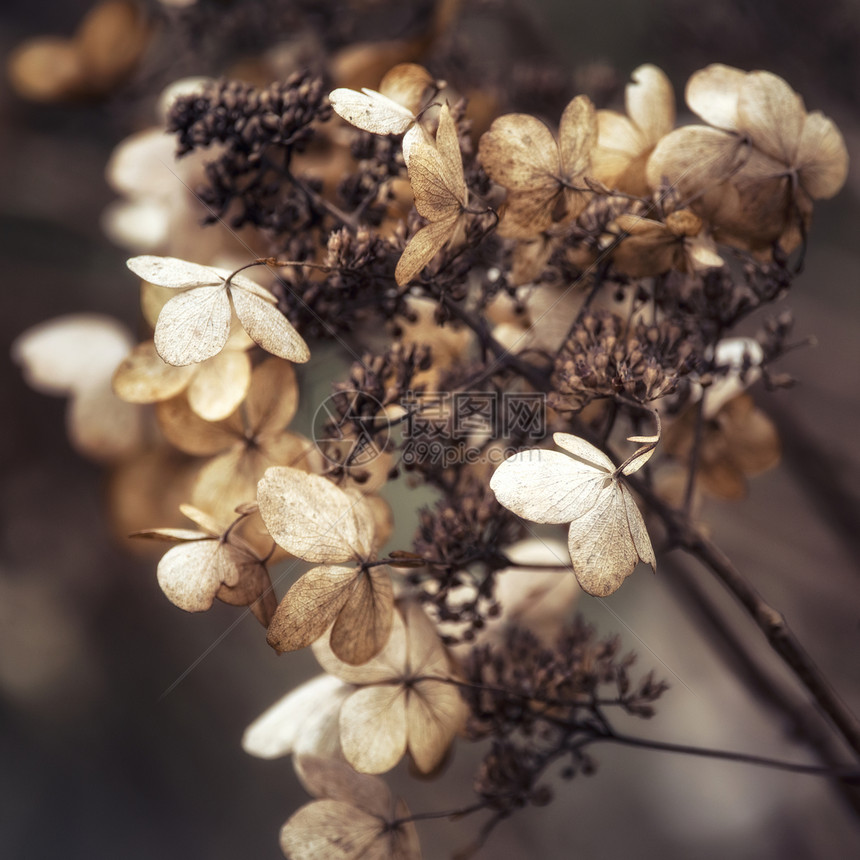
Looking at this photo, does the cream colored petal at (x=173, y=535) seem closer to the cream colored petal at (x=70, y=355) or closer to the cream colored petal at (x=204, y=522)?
the cream colored petal at (x=204, y=522)

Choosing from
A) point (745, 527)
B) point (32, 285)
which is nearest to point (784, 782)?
point (745, 527)

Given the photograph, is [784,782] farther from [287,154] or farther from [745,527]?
[287,154]

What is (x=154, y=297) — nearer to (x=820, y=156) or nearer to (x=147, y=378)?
(x=147, y=378)

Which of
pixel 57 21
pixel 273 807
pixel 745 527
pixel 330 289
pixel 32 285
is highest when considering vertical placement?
pixel 330 289

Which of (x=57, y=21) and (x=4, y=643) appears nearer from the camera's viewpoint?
(x=4, y=643)

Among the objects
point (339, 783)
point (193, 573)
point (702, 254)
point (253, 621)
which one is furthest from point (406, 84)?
point (253, 621)

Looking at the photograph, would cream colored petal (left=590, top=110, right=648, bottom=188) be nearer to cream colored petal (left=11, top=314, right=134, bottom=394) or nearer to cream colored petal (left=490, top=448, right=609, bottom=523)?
cream colored petal (left=490, top=448, right=609, bottom=523)

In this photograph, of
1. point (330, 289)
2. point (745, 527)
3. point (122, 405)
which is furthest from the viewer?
point (745, 527)
